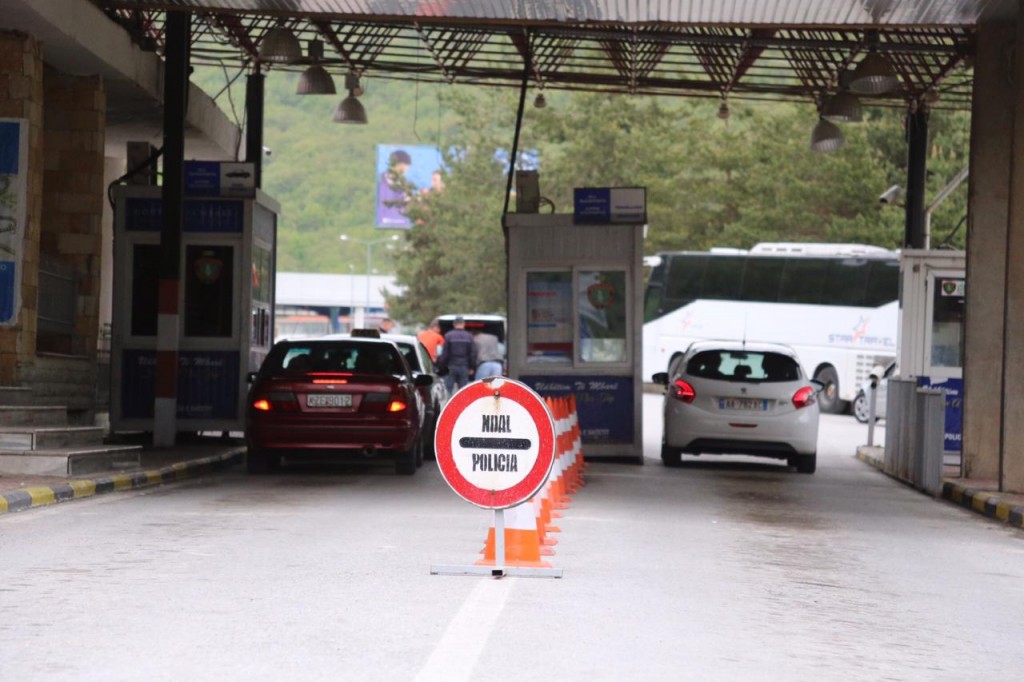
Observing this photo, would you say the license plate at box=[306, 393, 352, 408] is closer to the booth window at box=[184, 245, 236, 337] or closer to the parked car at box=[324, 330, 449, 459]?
the parked car at box=[324, 330, 449, 459]

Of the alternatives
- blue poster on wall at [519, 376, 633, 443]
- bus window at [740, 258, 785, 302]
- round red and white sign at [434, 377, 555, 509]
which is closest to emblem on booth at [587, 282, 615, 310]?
blue poster on wall at [519, 376, 633, 443]

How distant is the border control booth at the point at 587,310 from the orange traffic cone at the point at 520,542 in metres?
12.2

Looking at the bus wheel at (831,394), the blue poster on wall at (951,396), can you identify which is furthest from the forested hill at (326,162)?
the blue poster on wall at (951,396)

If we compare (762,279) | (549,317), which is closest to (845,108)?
(549,317)

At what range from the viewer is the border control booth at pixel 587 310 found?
2234 cm

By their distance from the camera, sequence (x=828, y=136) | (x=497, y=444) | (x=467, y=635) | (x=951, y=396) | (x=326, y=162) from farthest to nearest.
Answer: (x=326, y=162)
(x=828, y=136)
(x=951, y=396)
(x=497, y=444)
(x=467, y=635)

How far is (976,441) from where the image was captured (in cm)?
2006

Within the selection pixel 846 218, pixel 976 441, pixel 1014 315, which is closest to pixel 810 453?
pixel 976 441

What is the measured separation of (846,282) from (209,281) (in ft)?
91.2

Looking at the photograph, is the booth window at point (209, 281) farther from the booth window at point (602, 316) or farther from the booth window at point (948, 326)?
the booth window at point (948, 326)

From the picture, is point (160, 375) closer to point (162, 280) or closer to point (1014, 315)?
point (162, 280)

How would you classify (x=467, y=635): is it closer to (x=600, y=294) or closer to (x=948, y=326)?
(x=600, y=294)

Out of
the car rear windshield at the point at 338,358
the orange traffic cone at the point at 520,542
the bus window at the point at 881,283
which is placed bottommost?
the orange traffic cone at the point at 520,542

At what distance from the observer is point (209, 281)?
22.8 m
